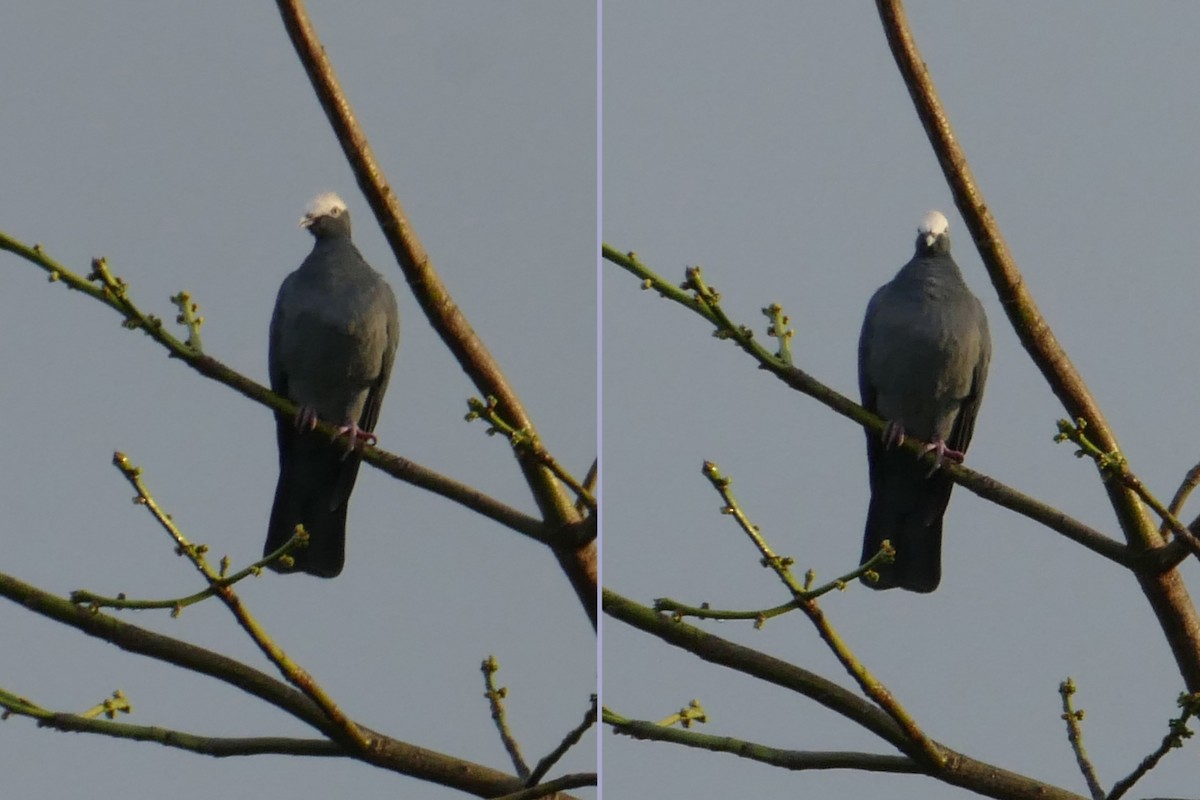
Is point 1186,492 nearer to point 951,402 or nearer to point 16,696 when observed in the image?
point 951,402

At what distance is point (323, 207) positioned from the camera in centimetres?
213

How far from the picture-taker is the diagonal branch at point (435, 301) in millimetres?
2086

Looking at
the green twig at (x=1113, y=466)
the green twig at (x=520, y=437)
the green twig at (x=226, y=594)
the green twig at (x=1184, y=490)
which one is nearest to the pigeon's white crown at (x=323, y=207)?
the green twig at (x=520, y=437)

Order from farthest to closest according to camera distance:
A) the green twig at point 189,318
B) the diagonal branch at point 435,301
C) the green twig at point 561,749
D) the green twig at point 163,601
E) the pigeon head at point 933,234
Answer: the pigeon head at point 933,234
the diagonal branch at point 435,301
the green twig at point 189,318
the green twig at point 561,749
the green twig at point 163,601

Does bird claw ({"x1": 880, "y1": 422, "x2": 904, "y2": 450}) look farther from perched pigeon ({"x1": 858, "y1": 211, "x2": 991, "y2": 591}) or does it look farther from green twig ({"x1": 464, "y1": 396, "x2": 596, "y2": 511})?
green twig ({"x1": 464, "y1": 396, "x2": 596, "y2": 511})

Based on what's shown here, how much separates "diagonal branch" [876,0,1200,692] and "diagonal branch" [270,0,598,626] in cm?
72

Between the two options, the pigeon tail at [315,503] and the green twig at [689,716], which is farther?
the green twig at [689,716]

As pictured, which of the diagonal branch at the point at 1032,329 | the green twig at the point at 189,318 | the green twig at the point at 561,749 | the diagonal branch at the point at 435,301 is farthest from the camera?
the diagonal branch at the point at 435,301

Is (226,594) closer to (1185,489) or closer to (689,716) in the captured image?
(689,716)

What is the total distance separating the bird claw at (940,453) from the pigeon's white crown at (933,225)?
321mm

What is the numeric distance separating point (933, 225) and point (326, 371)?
38.2 inches

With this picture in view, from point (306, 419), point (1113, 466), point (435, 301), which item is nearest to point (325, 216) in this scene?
point (435, 301)

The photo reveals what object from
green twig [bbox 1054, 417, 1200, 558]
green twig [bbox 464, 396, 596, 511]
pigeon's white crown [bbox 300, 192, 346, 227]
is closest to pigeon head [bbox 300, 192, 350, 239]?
pigeon's white crown [bbox 300, 192, 346, 227]

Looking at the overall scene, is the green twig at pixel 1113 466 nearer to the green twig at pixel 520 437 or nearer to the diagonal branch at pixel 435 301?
the green twig at pixel 520 437
